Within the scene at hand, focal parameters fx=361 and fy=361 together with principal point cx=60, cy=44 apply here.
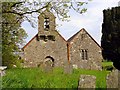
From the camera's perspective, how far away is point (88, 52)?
4178 centimetres

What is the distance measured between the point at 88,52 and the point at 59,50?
3.82 meters

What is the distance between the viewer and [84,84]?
9.65 meters

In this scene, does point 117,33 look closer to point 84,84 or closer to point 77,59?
point 77,59

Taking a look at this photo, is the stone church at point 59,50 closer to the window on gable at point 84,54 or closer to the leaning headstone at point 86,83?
the window on gable at point 84,54

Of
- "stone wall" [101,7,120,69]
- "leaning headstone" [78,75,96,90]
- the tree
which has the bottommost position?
"leaning headstone" [78,75,96,90]

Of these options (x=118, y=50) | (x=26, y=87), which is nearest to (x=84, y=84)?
(x=26, y=87)

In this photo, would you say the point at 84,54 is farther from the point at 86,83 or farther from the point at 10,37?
A: the point at 86,83

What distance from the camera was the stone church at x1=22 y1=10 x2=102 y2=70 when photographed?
128ft

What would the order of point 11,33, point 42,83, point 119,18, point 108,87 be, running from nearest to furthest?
point 108,87, point 42,83, point 11,33, point 119,18

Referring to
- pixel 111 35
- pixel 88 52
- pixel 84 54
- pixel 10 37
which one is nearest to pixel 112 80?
pixel 10 37

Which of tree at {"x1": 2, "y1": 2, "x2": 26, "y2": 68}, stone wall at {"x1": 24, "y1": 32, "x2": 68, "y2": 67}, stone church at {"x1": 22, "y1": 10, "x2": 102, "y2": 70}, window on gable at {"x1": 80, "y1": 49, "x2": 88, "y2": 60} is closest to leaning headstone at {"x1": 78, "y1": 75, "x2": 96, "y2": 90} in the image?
tree at {"x1": 2, "y1": 2, "x2": 26, "y2": 68}

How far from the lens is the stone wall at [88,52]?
1602 inches

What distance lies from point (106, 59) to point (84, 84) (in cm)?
4229

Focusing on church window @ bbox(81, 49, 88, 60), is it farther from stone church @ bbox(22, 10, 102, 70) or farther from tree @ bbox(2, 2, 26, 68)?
tree @ bbox(2, 2, 26, 68)
